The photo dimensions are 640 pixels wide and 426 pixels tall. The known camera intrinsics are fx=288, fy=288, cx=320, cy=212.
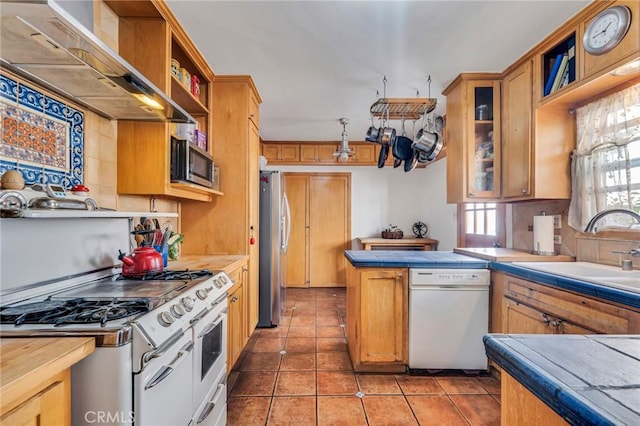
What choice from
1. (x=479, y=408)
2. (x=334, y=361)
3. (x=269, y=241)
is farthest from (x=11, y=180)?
(x=479, y=408)

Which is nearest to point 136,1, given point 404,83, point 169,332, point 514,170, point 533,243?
point 169,332

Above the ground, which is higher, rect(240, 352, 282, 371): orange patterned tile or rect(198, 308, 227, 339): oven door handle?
Result: rect(198, 308, 227, 339): oven door handle

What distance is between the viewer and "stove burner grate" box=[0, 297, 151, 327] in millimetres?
880

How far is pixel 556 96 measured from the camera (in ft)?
6.39

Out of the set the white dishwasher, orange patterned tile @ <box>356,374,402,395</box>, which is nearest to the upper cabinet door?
the white dishwasher

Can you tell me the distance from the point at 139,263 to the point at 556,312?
7.60 feet

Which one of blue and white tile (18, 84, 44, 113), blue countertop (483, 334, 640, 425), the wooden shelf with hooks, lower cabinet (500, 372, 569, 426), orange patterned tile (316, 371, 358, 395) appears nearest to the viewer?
blue countertop (483, 334, 640, 425)

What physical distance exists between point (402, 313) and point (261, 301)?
5.20ft

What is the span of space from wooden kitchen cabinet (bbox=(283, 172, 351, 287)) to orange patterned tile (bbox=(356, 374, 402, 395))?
8.70 feet

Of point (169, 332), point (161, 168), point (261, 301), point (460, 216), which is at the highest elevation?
point (161, 168)

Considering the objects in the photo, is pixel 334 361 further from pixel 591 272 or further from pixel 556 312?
pixel 591 272

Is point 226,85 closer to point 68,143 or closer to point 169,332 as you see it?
point 68,143

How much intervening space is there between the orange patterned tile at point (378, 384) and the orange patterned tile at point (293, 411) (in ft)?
1.28

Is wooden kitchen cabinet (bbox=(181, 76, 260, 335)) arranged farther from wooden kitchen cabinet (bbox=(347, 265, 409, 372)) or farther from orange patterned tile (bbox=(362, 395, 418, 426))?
orange patterned tile (bbox=(362, 395, 418, 426))
